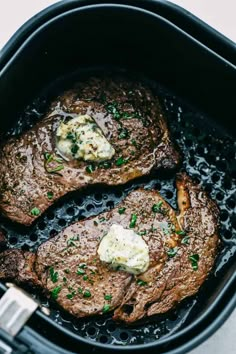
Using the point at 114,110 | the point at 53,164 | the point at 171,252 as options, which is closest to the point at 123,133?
the point at 114,110

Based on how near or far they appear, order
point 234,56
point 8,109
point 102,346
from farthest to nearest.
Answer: point 8,109 → point 234,56 → point 102,346

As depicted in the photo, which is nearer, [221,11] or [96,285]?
[96,285]

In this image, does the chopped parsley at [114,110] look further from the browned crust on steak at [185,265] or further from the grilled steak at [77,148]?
the browned crust on steak at [185,265]

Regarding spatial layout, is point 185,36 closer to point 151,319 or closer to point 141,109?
point 141,109

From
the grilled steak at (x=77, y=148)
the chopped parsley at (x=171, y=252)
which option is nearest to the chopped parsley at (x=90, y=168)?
the grilled steak at (x=77, y=148)

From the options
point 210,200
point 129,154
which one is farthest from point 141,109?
point 210,200

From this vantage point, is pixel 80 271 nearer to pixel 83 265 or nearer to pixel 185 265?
pixel 83 265

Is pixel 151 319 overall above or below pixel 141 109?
below
